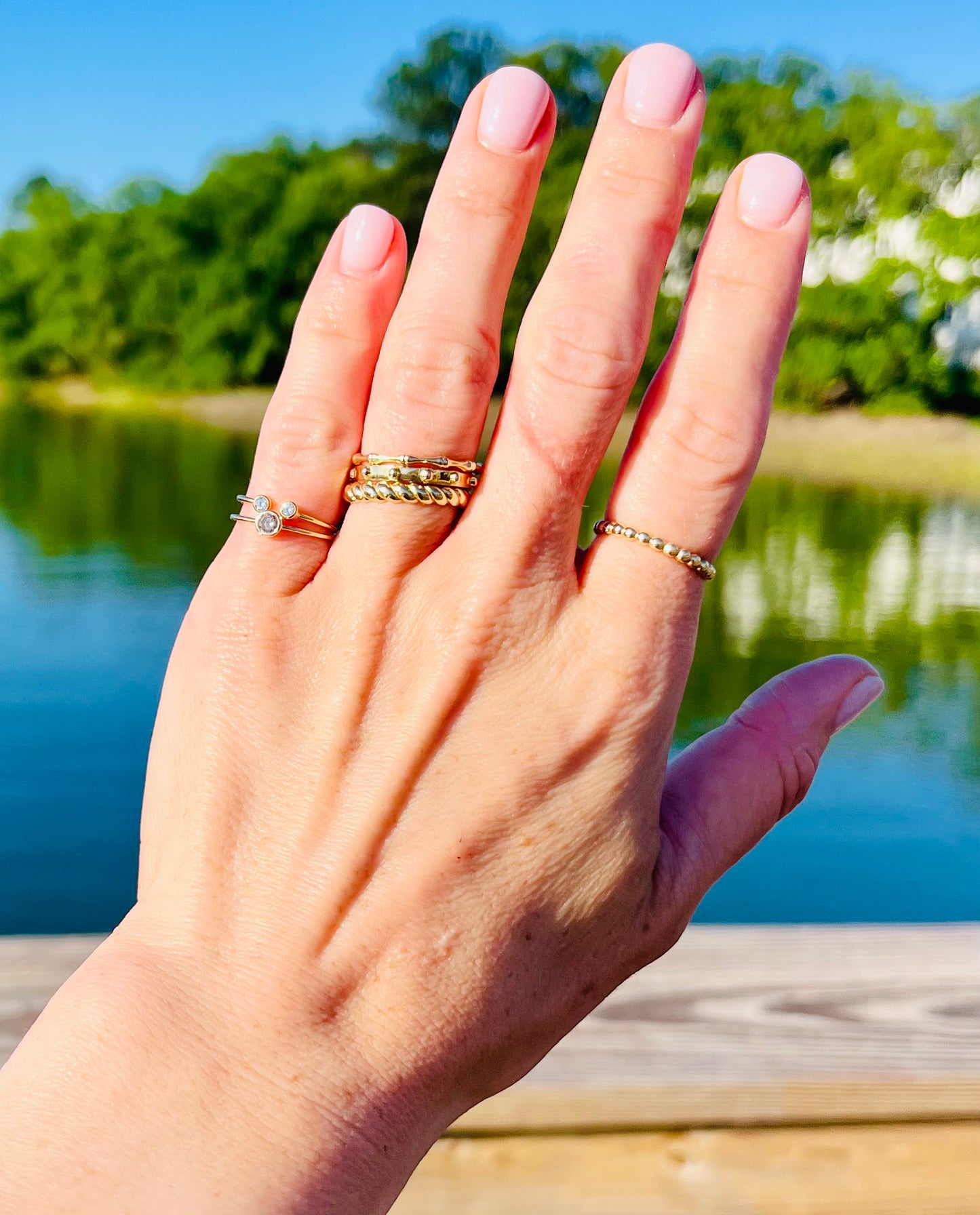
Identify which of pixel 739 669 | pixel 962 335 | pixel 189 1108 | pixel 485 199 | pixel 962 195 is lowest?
pixel 739 669

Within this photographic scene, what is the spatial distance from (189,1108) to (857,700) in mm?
518

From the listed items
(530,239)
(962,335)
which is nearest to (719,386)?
(530,239)

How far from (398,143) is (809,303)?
3207 mm

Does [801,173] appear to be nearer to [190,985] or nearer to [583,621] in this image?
[583,621]

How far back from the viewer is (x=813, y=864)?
226cm

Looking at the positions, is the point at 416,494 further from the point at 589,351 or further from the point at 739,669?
the point at 739,669

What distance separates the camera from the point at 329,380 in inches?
27.7

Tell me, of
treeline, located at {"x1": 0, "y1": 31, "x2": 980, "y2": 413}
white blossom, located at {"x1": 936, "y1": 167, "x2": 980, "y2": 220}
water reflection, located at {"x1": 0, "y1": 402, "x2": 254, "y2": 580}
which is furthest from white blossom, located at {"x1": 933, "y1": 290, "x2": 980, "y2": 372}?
water reflection, located at {"x1": 0, "y1": 402, "x2": 254, "y2": 580}

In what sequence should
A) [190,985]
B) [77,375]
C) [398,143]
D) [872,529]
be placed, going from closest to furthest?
[190,985] < [872,529] < [398,143] < [77,375]

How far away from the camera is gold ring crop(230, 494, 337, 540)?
0.67m

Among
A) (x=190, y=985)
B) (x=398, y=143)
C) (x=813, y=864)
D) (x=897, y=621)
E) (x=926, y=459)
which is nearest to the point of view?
(x=190, y=985)

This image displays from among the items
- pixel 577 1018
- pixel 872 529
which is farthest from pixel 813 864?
pixel 872 529

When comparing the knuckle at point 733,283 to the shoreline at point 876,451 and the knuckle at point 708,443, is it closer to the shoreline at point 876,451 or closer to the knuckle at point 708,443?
the knuckle at point 708,443

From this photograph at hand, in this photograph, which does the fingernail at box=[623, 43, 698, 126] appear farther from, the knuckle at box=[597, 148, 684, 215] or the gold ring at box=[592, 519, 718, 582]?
the gold ring at box=[592, 519, 718, 582]
